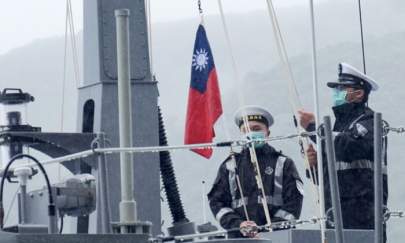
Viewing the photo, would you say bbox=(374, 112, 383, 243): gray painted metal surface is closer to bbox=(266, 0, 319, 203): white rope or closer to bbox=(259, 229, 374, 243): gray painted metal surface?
bbox=(259, 229, 374, 243): gray painted metal surface

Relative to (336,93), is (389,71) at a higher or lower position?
higher

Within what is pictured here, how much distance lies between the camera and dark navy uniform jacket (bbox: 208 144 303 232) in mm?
9727

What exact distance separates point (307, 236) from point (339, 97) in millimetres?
1613

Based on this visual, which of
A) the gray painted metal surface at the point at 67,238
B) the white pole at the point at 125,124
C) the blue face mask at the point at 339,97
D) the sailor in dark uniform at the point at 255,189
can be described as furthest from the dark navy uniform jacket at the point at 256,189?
the gray painted metal surface at the point at 67,238

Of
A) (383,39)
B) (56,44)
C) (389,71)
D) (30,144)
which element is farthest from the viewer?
(56,44)

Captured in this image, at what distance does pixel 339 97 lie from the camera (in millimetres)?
9859

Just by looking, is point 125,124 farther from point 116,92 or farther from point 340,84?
point 340,84

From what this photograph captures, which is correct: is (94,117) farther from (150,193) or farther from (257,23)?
(257,23)

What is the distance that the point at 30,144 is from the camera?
29.4ft

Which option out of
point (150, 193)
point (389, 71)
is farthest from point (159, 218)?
point (389, 71)

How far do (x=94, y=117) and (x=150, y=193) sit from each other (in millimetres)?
613

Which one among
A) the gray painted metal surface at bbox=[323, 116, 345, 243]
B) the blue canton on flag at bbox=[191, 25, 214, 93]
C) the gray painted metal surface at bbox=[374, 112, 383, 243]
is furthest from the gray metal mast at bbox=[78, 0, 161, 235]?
the gray painted metal surface at bbox=[374, 112, 383, 243]

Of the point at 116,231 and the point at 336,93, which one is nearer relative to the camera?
the point at 116,231

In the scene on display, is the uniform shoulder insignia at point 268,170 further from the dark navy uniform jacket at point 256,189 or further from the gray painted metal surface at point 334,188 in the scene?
the gray painted metal surface at point 334,188
